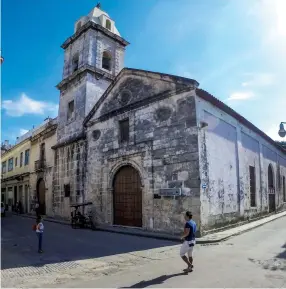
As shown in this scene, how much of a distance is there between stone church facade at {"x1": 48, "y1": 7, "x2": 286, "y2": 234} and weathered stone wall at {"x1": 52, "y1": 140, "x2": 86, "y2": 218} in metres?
0.07

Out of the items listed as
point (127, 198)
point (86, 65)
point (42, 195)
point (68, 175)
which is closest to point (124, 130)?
point (127, 198)

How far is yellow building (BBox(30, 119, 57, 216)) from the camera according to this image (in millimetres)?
21092

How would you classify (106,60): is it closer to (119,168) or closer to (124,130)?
(124,130)

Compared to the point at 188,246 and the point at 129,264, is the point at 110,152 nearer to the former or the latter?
the point at 129,264

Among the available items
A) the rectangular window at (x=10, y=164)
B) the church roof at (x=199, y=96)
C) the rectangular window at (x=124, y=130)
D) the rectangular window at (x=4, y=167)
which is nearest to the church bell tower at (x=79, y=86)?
the church roof at (x=199, y=96)

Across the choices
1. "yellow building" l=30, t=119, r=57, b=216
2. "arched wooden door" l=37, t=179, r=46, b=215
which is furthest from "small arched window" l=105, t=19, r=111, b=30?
"arched wooden door" l=37, t=179, r=46, b=215

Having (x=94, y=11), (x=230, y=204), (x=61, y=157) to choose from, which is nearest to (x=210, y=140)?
(x=230, y=204)

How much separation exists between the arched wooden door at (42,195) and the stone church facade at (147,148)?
283 cm

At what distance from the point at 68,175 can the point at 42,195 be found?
578 cm

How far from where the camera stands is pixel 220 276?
575 centimetres

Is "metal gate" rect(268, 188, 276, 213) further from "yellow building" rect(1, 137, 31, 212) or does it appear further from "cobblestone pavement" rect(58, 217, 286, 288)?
"yellow building" rect(1, 137, 31, 212)

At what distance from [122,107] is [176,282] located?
11.1m

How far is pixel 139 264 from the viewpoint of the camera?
712 centimetres

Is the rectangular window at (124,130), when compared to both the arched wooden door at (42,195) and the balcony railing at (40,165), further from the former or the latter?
the arched wooden door at (42,195)
